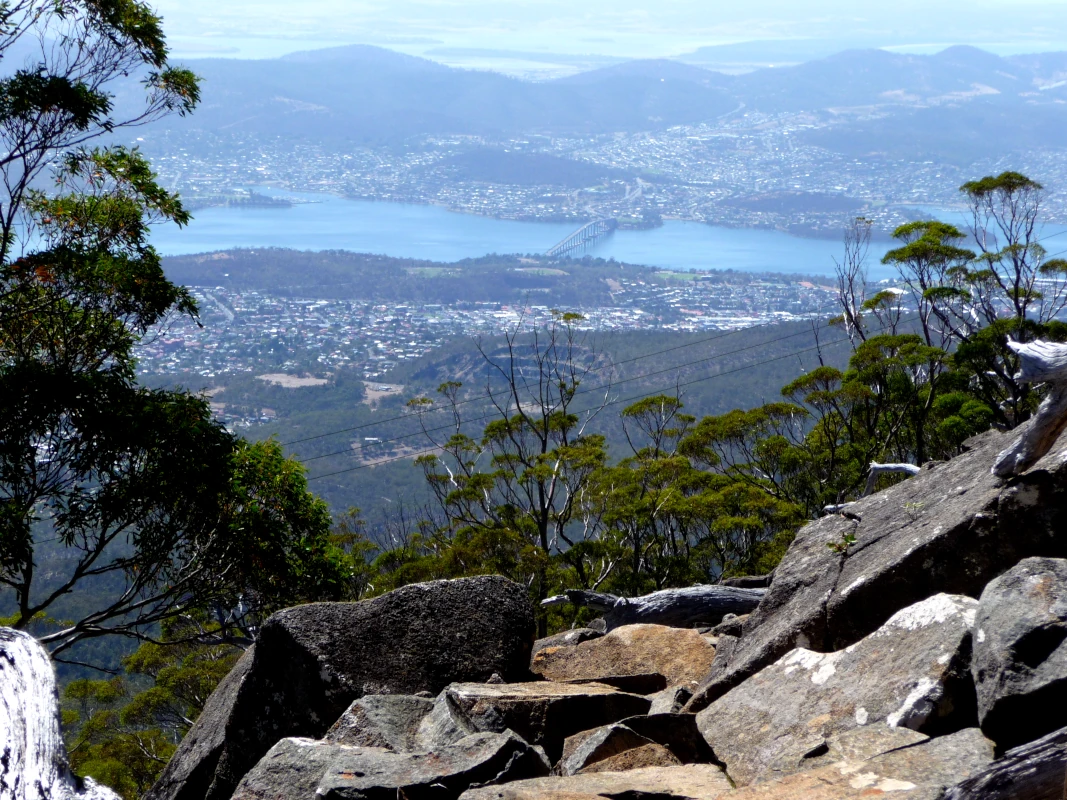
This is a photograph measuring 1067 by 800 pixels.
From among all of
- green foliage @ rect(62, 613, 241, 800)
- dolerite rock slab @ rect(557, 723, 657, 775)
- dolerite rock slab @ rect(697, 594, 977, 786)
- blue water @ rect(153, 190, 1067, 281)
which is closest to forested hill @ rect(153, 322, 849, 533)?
green foliage @ rect(62, 613, 241, 800)

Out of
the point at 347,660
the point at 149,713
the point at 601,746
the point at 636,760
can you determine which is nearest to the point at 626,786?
the point at 636,760

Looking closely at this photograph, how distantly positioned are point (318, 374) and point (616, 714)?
8324 cm

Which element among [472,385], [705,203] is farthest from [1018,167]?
[472,385]

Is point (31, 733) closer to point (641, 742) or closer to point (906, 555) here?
point (641, 742)

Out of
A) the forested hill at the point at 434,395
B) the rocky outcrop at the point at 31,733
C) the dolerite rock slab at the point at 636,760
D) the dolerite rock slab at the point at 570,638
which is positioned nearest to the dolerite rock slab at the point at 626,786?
the dolerite rock slab at the point at 636,760

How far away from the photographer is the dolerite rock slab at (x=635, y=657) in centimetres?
702

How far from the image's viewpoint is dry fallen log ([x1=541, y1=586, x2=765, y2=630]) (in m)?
8.86

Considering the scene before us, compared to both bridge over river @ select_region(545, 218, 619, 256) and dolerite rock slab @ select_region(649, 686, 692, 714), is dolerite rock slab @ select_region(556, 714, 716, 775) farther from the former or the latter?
bridge over river @ select_region(545, 218, 619, 256)

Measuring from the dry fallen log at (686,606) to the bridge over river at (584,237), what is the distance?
489 feet

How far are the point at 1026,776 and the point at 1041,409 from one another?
2.60 meters

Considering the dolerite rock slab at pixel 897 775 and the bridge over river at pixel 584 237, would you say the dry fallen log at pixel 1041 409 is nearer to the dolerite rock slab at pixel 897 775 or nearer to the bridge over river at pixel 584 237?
the dolerite rock slab at pixel 897 775

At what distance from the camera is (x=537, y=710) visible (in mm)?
5469

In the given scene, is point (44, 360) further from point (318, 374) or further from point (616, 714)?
point (318, 374)

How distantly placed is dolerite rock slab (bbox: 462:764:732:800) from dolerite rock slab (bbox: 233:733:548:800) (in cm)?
34
